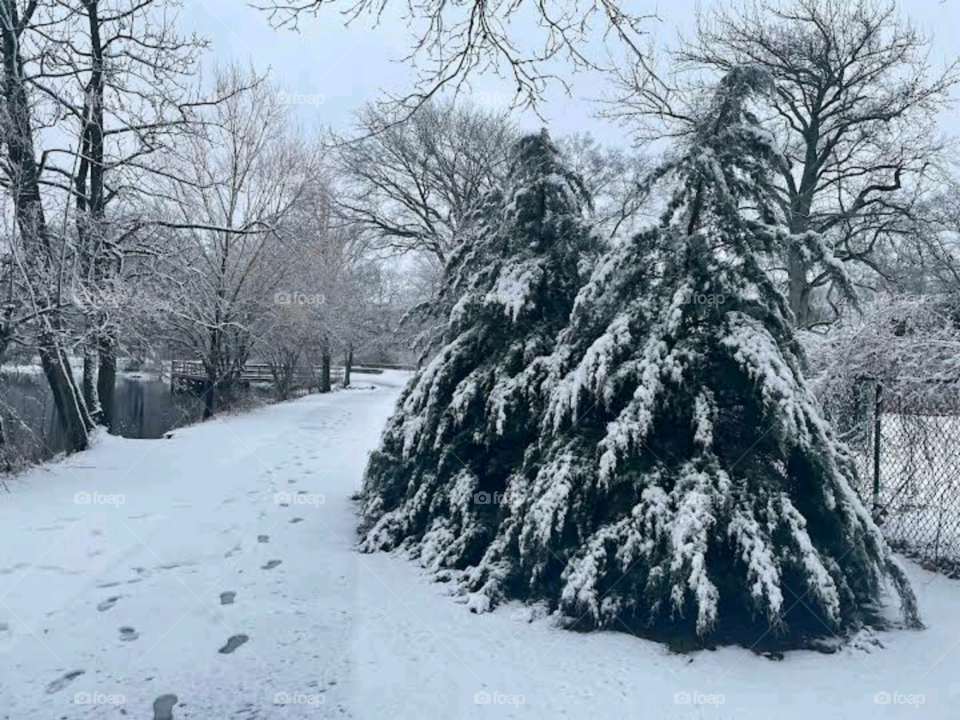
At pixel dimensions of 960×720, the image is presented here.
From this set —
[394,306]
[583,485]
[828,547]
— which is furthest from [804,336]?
[394,306]

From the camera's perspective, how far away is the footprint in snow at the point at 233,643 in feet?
13.4

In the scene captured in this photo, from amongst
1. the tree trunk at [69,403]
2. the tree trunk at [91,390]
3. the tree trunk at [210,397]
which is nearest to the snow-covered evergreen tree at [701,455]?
the tree trunk at [69,403]

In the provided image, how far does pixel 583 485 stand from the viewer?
472 cm

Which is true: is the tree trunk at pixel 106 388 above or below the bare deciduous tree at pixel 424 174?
below

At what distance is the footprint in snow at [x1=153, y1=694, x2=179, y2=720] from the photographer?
133 inches

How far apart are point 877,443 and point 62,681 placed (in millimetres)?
6449

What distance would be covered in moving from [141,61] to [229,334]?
917cm

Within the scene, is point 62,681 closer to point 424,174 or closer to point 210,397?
point 210,397

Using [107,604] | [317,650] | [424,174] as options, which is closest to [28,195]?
[107,604]

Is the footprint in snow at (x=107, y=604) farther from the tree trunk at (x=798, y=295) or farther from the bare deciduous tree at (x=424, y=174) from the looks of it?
the bare deciduous tree at (x=424, y=174)

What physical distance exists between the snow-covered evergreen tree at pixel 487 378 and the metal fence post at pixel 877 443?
9.47ft

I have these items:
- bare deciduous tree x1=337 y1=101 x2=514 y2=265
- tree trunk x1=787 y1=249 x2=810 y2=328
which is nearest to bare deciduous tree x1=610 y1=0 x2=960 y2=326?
tree trunk x1=787 y1=249 x2=810 y2=328

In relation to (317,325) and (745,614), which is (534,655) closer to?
(745,614)

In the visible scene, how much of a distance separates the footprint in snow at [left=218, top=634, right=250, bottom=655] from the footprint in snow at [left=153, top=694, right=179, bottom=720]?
1.68ft
